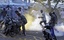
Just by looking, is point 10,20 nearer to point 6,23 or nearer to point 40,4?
point 6,23

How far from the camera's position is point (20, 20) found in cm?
1788

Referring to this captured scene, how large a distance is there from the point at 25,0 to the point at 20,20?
29.2 meters

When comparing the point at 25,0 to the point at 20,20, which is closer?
the point at 20,20

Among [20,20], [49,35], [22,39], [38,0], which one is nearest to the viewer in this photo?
[49,35]

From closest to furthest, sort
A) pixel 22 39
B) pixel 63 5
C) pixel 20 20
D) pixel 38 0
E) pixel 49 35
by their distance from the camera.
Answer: pixel 49 35
pixel 22 39
pixel 20 20
pixel 38 0
pixel 63 5

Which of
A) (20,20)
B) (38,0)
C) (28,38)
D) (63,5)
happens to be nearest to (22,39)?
(28,38)

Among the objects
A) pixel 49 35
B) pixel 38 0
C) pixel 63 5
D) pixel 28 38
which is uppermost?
pixel 49 35

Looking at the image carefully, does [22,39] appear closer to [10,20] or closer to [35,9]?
[10,20]

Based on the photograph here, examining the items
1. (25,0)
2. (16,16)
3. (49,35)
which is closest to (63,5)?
(25,0)

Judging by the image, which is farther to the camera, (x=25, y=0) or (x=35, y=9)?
(x=25, y=0)

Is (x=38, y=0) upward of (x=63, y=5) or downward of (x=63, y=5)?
upward

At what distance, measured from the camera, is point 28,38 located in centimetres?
1659

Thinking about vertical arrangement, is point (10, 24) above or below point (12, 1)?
above

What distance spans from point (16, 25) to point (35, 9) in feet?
57.7
